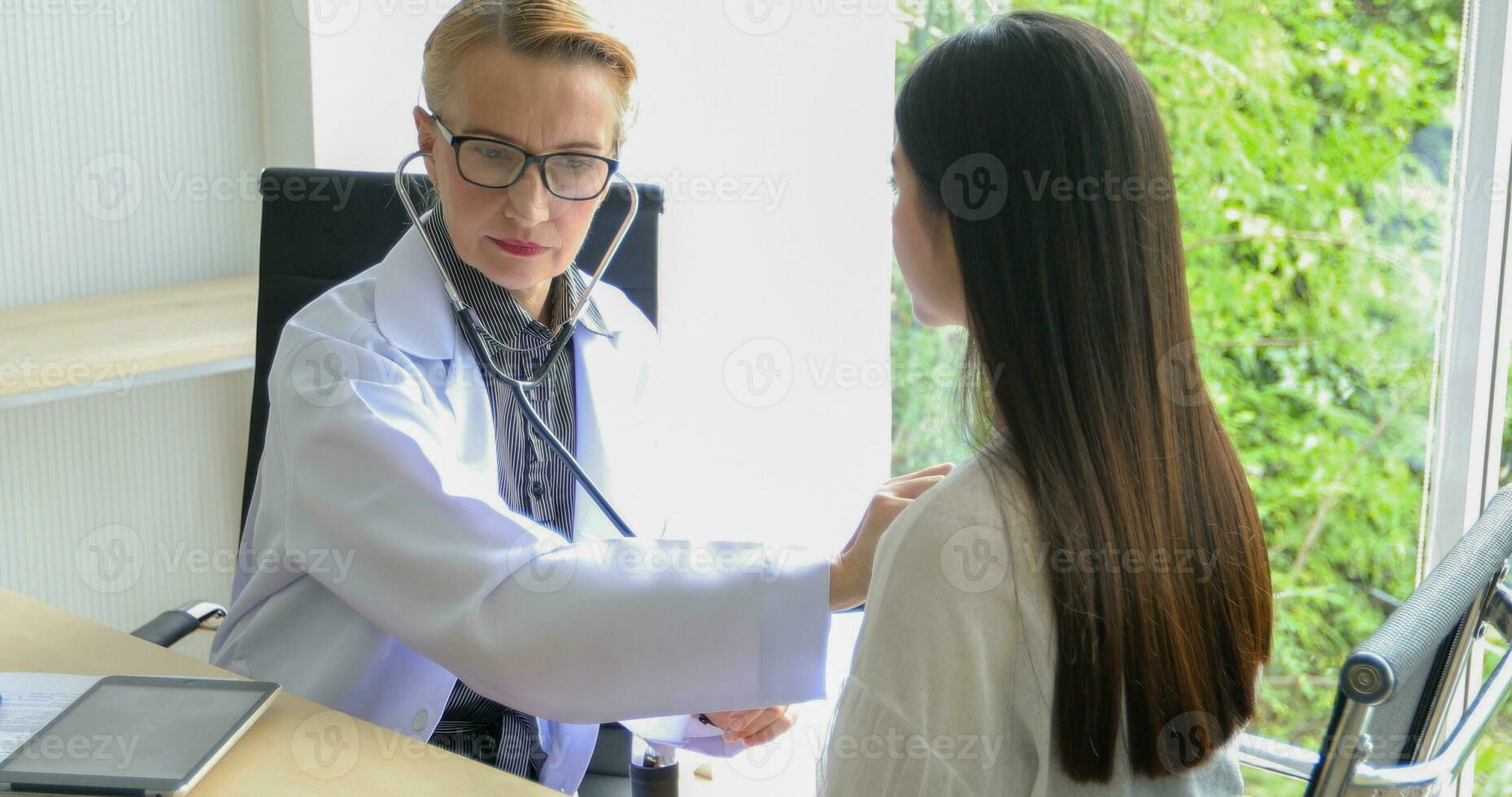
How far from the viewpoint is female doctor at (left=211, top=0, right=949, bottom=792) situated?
3.23 feet

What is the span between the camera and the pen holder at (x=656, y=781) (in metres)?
1.09

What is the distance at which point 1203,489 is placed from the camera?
2.81 feet

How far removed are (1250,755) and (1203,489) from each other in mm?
616

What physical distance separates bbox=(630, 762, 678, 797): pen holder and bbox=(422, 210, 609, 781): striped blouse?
187mm

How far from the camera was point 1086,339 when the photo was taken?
80 cm
